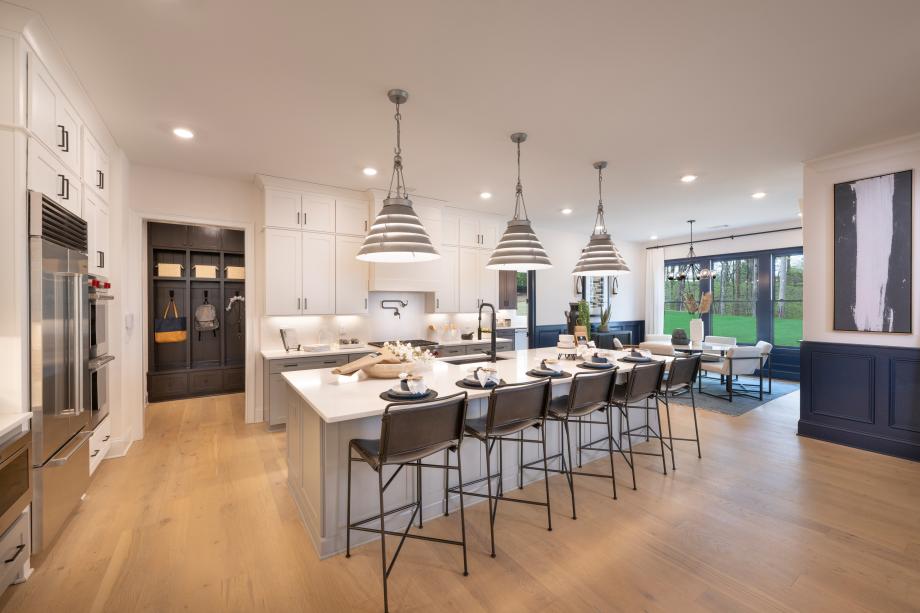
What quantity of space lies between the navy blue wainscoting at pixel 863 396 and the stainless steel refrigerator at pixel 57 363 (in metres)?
6.11

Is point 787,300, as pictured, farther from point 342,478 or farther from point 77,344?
point 77,344

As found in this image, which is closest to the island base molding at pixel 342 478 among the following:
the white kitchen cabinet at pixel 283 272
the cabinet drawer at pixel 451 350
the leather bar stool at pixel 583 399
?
the leather bar stool at pixel 583 399

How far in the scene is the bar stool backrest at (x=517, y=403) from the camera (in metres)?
2.21

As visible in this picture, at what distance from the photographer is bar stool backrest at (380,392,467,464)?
1.83 metres

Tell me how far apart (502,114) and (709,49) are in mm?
1324

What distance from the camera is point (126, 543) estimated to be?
234 centimetres

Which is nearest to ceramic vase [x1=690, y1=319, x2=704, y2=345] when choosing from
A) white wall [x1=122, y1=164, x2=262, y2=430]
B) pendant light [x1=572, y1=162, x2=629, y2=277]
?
pendant light [x1=572, y1=162, x2=629, y2=277]

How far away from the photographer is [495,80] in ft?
8.48

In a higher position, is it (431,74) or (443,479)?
(431,74)

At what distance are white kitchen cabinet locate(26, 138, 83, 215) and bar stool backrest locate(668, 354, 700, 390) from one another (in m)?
4.27

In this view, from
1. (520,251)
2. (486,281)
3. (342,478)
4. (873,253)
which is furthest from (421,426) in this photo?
(873,253)

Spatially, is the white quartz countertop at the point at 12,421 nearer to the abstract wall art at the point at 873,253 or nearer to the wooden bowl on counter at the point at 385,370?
the wooden bowl on counter at the point at 385,370

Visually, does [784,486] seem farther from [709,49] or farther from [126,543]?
[126,543]

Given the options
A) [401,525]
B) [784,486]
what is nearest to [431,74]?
[401,525]
